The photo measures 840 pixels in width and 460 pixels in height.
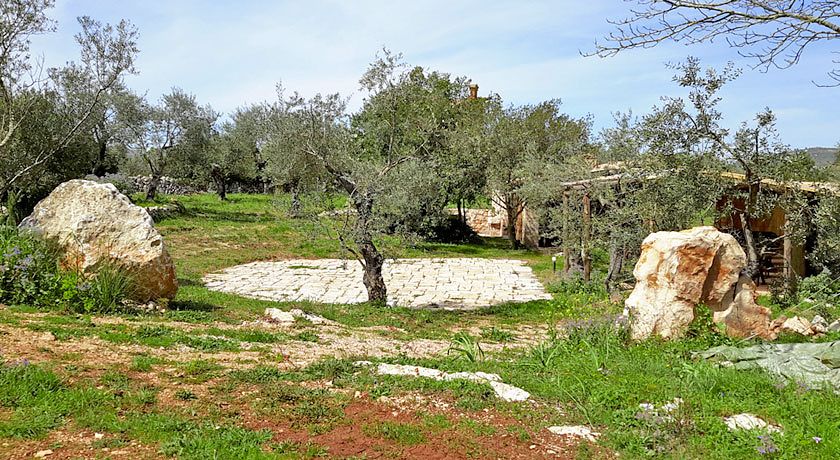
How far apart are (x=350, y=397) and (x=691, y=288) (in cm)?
458

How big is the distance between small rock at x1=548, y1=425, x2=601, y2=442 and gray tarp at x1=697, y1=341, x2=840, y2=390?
→ 7.67ft

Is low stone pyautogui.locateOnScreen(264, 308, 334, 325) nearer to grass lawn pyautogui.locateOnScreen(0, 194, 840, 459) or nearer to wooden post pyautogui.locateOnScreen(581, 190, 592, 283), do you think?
grass lawn pyautogui.locateOnScreen(0, 194, 840, 459)

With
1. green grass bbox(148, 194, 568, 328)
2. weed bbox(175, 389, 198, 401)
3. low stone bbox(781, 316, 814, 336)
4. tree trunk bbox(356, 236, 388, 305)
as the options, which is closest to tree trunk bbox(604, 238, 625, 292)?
green grass bbox(148, 194, 568, 328)

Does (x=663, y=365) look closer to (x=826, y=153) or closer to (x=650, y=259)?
(x=650, y=259)

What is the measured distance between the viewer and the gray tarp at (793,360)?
569 cm

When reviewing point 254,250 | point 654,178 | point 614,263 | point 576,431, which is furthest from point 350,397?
point 254,250

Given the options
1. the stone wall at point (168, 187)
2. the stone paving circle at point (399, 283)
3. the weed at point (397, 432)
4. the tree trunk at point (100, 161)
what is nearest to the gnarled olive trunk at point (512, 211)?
the stone paving circle at point (399, 283)

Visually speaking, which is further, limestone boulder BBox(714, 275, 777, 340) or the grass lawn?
limestone boulder BBox(714, 275, 777, 340)

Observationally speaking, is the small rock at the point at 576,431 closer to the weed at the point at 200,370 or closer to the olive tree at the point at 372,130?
the weed at the point at 200,370

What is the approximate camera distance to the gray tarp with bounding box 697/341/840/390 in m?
5.69

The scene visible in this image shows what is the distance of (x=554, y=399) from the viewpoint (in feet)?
17.0

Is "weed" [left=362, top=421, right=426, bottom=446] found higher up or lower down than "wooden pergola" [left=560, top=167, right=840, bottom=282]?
lower down

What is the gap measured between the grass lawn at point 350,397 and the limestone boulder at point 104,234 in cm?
101

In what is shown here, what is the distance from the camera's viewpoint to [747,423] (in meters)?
4.50
